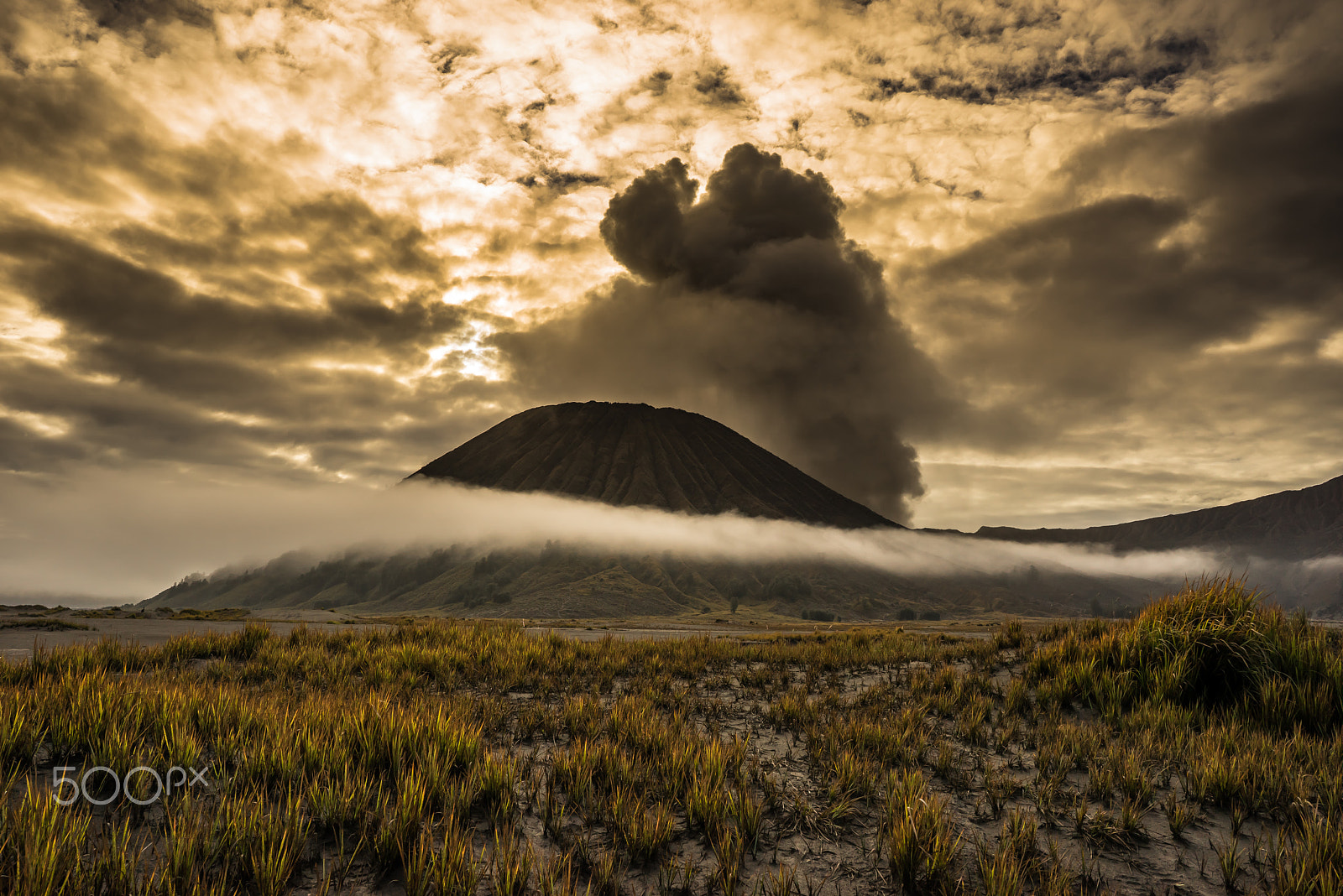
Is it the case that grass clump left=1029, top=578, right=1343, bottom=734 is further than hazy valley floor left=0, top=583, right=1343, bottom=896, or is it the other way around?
grass clump left=1029, top=578, right=1343, bottom=734

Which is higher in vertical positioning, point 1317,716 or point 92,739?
point 92,739

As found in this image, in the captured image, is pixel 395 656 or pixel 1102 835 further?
pixel 395 656

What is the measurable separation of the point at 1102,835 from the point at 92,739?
787cm

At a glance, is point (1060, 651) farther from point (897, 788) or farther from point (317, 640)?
point (317, 640)

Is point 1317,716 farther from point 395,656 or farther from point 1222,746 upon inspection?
point 395,656

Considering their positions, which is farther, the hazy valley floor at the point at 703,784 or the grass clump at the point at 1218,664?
the grass clump at the point at 1218,664

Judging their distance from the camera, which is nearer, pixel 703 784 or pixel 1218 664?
pixel 703 784

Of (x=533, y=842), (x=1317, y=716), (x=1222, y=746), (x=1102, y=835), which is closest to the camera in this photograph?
(x=533, y=842)

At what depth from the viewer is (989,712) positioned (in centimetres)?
805

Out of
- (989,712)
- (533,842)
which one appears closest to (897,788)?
(533,842)

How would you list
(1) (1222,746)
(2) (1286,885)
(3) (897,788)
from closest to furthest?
(2) (1286,885) → (3) (897,788) → (1) (1222,746)

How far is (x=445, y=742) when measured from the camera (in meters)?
5.02

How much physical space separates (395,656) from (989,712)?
966cm

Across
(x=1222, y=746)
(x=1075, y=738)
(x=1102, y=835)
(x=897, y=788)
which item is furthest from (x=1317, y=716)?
(x=897, y=788)
